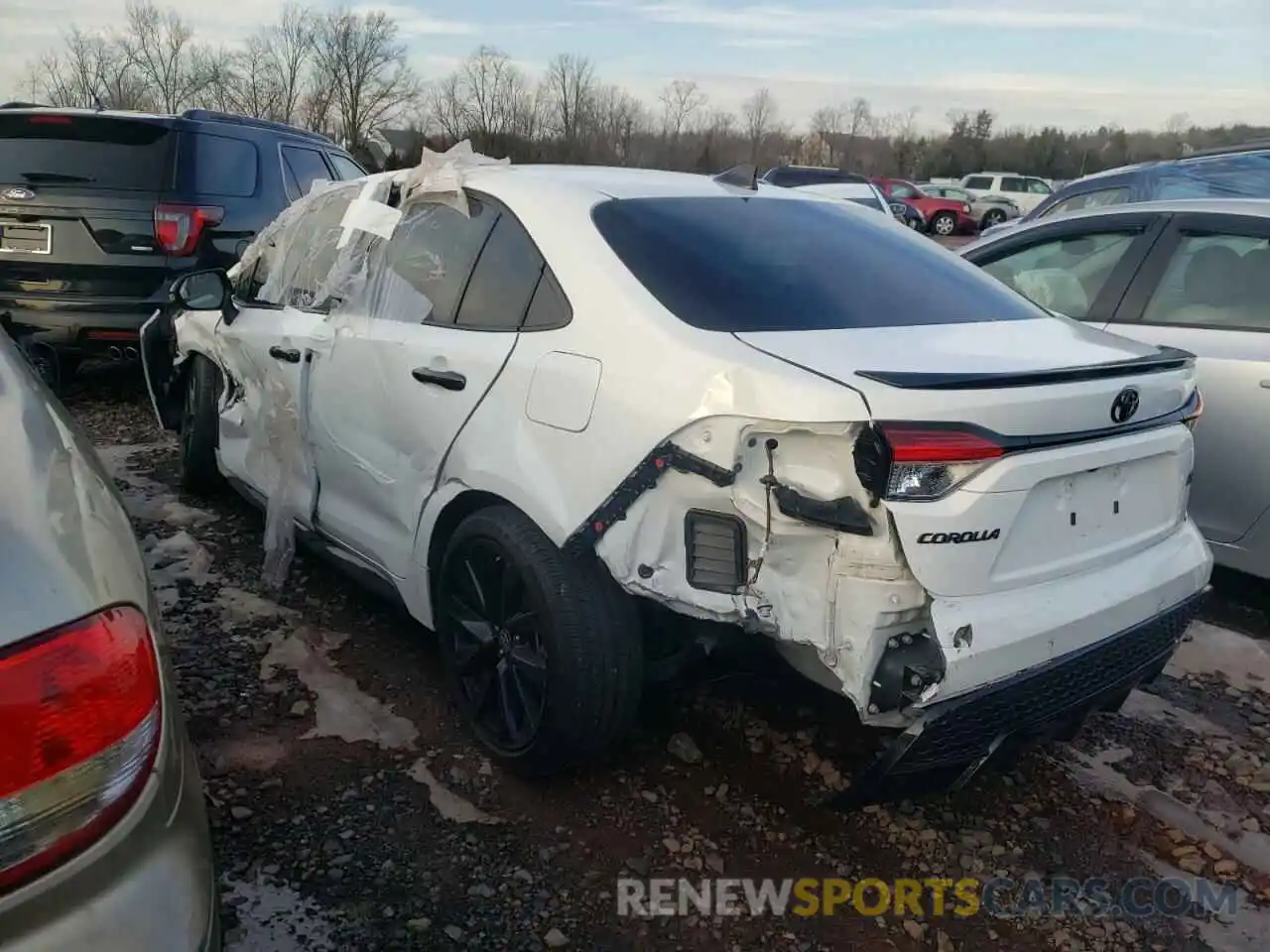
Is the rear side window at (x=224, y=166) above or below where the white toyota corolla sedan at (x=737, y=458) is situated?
above

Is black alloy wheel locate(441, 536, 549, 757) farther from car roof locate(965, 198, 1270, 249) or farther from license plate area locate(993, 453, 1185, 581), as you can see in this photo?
car roof locate(965, 198, 1270, 249)

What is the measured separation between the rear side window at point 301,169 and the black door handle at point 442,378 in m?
4.57

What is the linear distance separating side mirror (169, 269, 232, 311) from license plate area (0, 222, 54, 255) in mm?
2303

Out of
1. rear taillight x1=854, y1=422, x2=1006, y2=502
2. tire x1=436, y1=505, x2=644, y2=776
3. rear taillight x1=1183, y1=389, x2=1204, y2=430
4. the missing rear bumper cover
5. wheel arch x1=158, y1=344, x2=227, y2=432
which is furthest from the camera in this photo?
wheel arch x1=158, y1=344, x2=227, y2=432

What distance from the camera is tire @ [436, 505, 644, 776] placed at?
2531 mm

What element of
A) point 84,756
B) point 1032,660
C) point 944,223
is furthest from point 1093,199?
point 944,223

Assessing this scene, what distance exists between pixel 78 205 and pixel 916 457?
18.3 feet

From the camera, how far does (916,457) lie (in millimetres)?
2053

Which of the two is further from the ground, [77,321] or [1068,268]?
[1068,268]

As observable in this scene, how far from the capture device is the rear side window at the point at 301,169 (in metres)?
7.19

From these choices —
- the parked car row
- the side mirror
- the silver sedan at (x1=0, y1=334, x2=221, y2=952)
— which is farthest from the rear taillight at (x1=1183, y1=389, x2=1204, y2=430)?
the side mirror

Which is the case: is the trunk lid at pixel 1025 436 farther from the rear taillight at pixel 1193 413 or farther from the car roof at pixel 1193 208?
the car roof at pixel 1193 208

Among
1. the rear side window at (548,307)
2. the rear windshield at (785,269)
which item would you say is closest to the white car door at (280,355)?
the rear side window at (548,307)

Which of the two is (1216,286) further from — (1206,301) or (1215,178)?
(1215,178)
